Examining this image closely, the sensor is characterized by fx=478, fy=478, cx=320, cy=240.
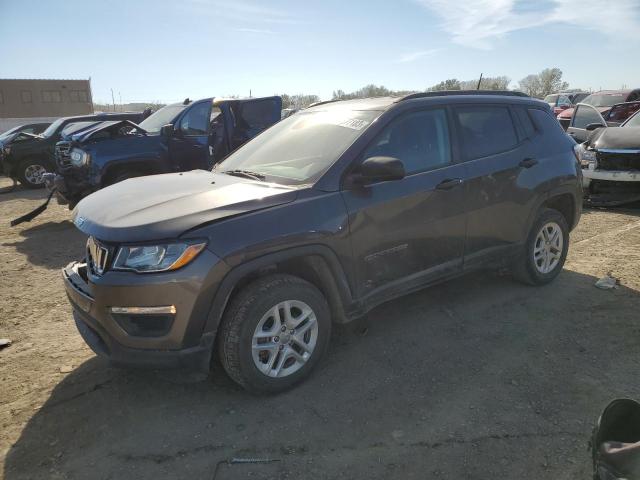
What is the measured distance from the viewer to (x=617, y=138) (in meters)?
8.04

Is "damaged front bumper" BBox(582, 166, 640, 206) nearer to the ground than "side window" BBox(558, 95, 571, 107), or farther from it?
nearer to the ground

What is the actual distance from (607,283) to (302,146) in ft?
10.8

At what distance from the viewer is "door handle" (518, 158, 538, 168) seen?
13.9 ft

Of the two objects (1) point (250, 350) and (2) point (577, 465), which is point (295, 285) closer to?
(1) point (250, 350)

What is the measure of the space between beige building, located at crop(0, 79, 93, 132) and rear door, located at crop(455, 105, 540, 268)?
131 ft

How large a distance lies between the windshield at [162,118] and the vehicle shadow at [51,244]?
220 centimetres

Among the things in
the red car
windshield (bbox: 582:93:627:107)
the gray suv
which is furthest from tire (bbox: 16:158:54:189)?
windshield (bbox: 582:93:627:107)

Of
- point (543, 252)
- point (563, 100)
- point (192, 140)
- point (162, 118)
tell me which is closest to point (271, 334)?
point (543, 252)

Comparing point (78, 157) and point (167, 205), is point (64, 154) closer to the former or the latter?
point (78, 157)

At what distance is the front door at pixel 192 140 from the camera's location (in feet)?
26.4

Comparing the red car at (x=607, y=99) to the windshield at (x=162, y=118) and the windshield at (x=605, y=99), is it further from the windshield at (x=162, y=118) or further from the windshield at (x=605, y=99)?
the windshield at (x=162, y=118)

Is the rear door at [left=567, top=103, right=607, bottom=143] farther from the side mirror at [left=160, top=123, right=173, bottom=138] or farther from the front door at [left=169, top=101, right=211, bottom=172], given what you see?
the side mirror at [left=160, top=123, right=173, bottom=138]

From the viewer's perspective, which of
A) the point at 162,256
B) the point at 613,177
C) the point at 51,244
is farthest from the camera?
the point at 613,177

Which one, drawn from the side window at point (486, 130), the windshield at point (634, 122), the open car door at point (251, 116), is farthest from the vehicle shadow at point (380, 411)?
the windshield at point (634, 122)
